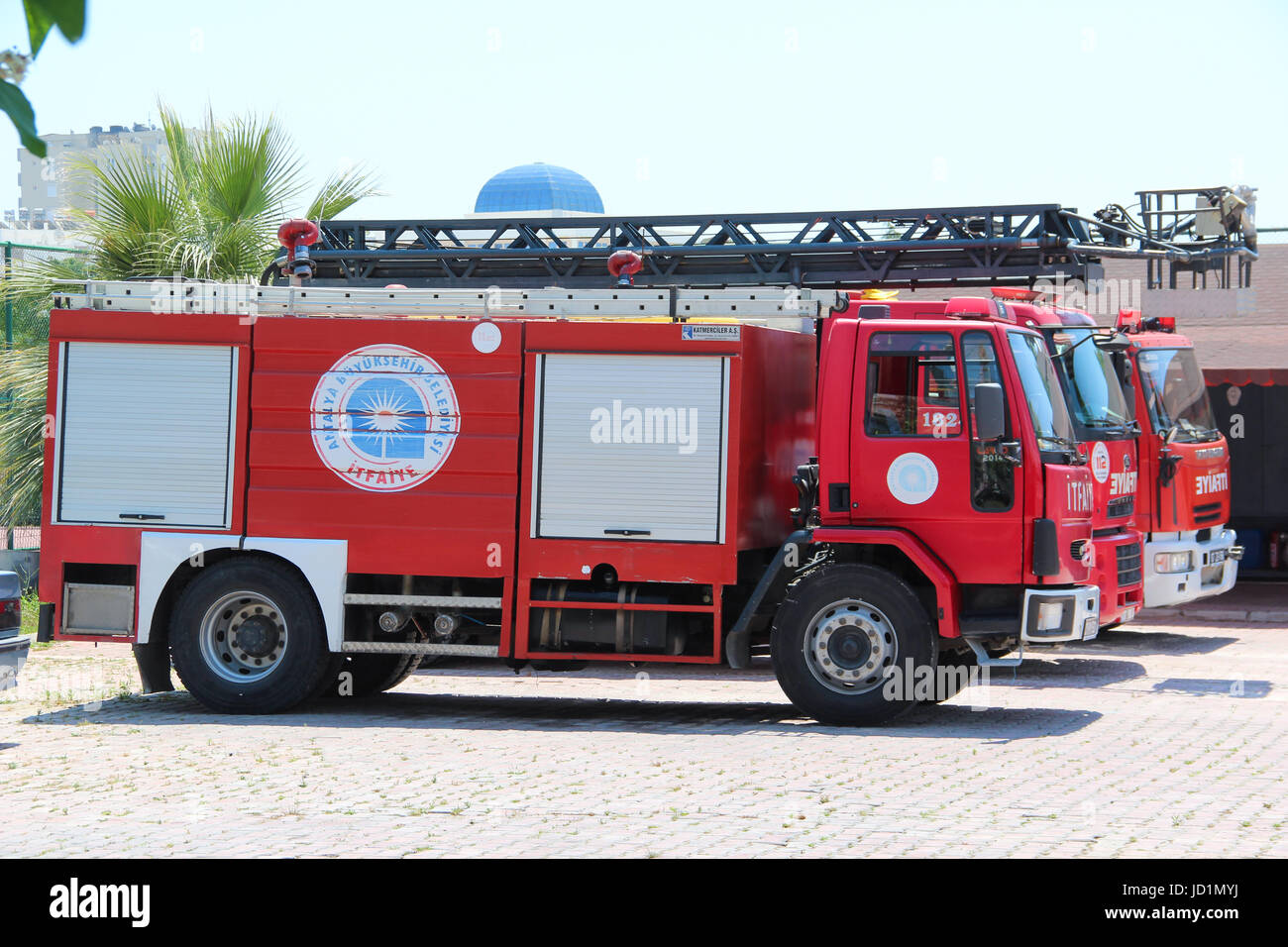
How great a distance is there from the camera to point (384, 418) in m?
11.0

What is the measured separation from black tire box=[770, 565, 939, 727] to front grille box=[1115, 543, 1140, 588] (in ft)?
6.38

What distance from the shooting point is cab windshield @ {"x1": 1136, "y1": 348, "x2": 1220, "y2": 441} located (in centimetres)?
1525

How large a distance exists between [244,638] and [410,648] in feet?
4.01

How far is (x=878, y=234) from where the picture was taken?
56.6ft

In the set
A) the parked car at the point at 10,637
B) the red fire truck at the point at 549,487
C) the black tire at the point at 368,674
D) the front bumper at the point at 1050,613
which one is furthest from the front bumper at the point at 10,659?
the front bumper at the point at 1050,613

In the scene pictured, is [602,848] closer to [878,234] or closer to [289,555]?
[289,555]

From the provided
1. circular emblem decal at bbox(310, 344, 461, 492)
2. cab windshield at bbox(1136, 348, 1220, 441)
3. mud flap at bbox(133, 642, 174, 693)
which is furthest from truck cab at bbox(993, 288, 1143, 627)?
mud flap at bbox(133, 642, 174, 693)

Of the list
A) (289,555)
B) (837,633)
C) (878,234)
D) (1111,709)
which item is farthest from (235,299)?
(878,234)

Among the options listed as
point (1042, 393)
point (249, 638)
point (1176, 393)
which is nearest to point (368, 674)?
point (249, 638)

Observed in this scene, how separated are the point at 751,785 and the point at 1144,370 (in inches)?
344

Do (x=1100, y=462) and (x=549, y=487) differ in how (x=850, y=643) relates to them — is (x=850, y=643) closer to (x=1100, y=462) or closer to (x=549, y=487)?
(x=549, y=487)

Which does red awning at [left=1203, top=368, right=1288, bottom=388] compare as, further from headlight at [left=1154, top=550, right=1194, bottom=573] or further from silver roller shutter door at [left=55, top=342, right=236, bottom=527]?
silver roller shutter door at [left=55, top=342, right=236, bottom=527]

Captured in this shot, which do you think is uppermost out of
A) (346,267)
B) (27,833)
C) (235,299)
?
(346,267)

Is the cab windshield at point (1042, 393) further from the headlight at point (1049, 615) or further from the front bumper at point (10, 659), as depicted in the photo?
the front bumper at point (10, 659)
